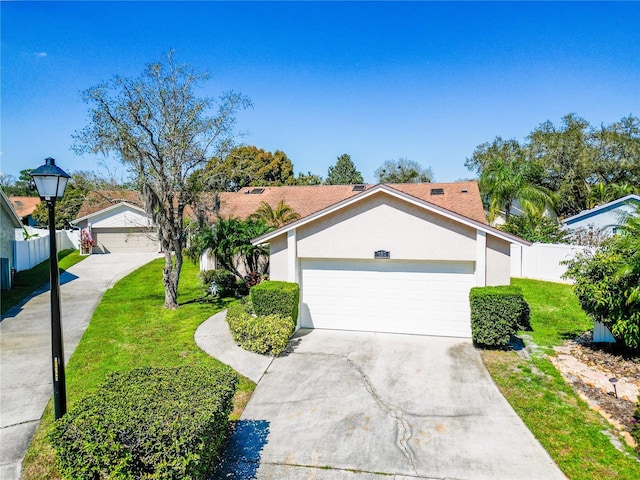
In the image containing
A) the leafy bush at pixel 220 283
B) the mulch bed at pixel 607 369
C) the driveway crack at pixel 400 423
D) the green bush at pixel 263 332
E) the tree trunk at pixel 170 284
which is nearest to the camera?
the driveway crack at pixel 400 423

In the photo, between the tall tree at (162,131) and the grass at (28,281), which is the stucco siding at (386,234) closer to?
the tall tree at (162,131)

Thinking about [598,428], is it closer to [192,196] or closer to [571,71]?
[192,196]

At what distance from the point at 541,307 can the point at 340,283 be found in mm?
7857

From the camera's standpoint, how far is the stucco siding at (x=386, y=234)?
37.0 ft

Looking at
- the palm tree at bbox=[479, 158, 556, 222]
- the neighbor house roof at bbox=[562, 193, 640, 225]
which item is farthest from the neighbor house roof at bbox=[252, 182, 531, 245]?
the neighbor house roof at bbox=[562, 193, 640, 225]

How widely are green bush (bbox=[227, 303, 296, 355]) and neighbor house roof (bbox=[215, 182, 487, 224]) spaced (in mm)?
10491

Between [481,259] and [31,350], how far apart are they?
12.4 metres

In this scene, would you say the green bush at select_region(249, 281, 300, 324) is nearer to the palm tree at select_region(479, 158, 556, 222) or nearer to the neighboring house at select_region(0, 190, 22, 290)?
the neighboring house at select_region(0, 190, 22, 290)

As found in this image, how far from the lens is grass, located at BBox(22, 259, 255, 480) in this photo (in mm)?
7045

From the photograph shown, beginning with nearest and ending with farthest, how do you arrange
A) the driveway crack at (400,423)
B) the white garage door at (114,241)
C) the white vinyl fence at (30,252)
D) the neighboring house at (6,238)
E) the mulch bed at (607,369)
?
the driveway crack at (400,423) → the mulch bed at (607,369) → the neighboring house at (6,238) → the white vinyl fence at (30,252) → the white garage door at (114,241)

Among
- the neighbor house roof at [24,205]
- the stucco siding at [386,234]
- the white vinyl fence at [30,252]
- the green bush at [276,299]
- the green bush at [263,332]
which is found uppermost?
the neighbor house roof at [24,205]

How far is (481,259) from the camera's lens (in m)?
11.1

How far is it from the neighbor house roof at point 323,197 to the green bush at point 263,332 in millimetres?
10491

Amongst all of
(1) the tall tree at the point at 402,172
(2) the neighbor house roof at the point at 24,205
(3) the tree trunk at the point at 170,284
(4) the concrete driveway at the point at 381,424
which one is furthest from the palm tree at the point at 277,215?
(2) the neighbor house roof at the point at 24,205
